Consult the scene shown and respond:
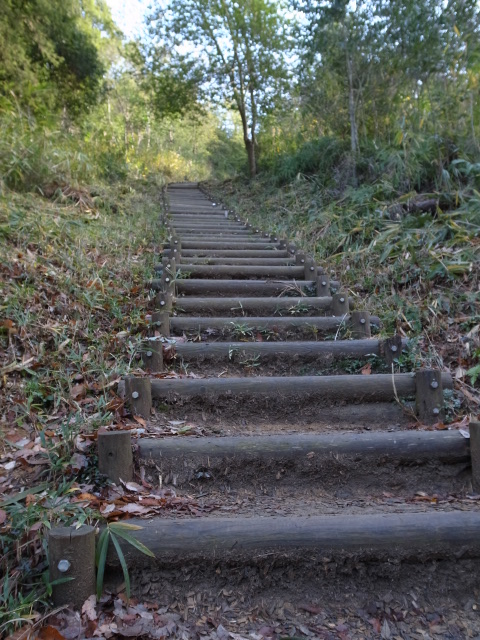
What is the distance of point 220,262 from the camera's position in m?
5.43

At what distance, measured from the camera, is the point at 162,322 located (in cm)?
371

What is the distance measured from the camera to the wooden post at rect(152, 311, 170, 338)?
12.1ft

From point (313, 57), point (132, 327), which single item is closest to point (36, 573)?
point (132, 327)

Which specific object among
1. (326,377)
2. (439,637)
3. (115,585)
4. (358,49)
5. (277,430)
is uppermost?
(358,49)

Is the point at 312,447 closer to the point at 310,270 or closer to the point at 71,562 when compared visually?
the point at 71,562

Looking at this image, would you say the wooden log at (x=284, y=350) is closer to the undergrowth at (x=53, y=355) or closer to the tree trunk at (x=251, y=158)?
the undergrowth at (x=53, y=355)

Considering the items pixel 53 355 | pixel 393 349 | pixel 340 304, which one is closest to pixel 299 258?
pixel 340 304

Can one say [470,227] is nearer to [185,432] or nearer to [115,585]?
[185,432]

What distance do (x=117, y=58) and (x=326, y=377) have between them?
20877 millimetres

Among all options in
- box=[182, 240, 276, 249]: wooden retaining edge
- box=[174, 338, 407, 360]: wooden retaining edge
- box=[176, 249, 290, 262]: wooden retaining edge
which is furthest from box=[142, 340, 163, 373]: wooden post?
box=[182, 240, 276, 249]: wooden retaining edge

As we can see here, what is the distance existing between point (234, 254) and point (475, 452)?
3.88m

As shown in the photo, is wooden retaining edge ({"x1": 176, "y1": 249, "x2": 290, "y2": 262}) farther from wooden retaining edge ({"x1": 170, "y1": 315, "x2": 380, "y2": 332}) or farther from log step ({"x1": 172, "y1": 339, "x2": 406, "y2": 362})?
log step ({"x1": 172, "y1": 339, "x2": 406, "y2": 362})

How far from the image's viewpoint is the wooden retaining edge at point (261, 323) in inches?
151

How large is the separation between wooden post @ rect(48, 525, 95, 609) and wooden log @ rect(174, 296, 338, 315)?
2.63 metres
